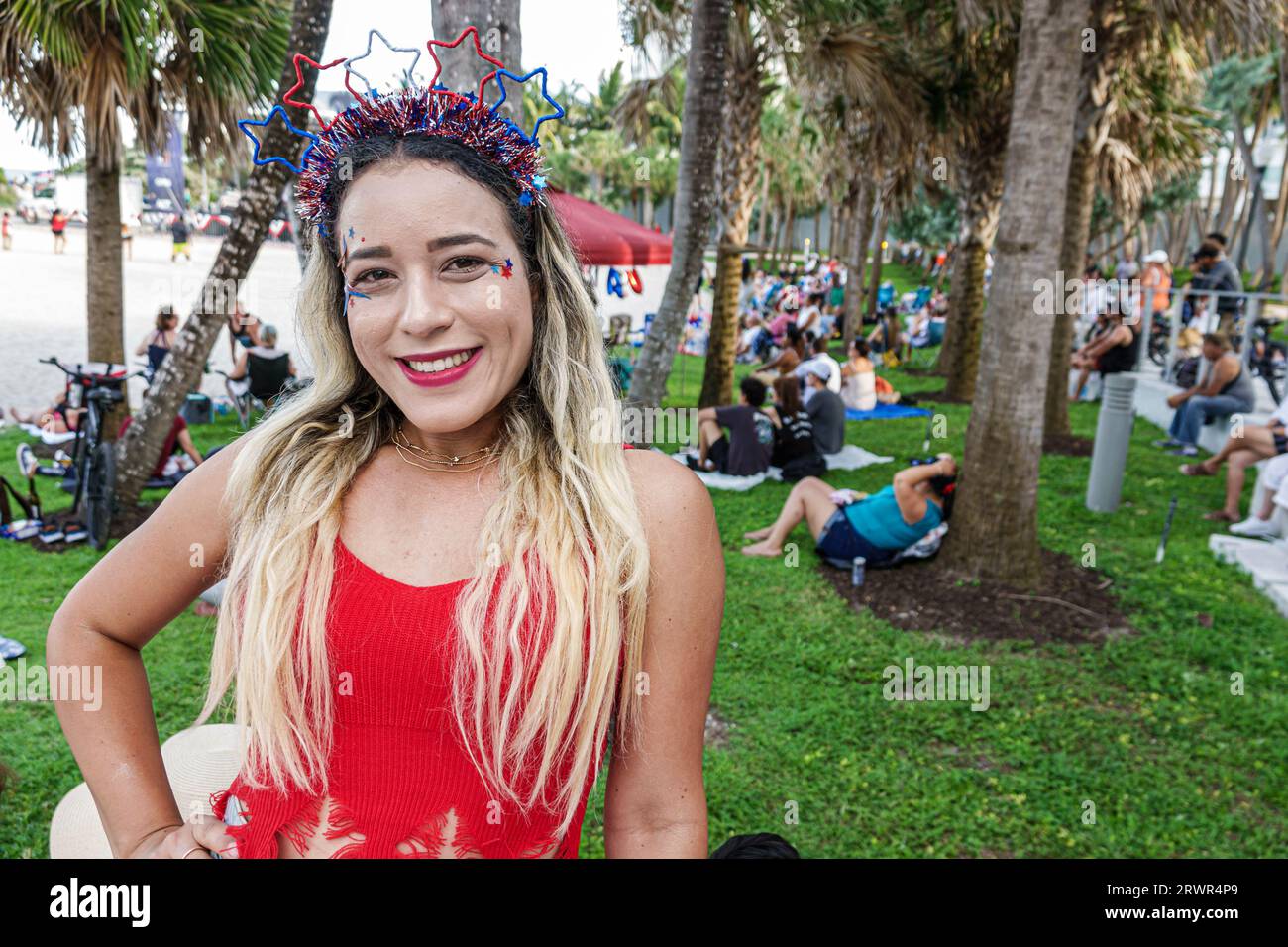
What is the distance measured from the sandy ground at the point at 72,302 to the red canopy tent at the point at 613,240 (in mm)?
3585

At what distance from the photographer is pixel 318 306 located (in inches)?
67.4

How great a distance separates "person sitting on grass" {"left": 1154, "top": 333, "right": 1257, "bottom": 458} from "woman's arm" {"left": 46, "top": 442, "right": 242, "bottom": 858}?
11.2 m

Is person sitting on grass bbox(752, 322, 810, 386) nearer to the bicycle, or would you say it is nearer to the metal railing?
the metal railing

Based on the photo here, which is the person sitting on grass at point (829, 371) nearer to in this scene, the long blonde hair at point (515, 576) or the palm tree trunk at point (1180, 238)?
the long blonde hair at point (515, 576)

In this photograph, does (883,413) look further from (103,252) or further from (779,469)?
(103,252)

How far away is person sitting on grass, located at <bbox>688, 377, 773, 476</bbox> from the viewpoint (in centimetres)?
1016

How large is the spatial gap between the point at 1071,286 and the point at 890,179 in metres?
7.20

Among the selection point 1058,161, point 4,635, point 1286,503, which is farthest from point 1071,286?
point 4,635

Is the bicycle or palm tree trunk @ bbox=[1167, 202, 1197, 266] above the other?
palm tree trunk @ bbox=[1167, 202, 1197, 266]

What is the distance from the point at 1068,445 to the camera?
11586 mm

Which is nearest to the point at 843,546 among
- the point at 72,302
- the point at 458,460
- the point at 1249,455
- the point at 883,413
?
the point at 1249,455

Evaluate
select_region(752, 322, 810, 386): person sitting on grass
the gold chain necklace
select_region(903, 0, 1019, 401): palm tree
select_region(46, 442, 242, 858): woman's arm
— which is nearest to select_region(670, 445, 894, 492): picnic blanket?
select_region(752, 322, 810, 386): person sitting on grass
